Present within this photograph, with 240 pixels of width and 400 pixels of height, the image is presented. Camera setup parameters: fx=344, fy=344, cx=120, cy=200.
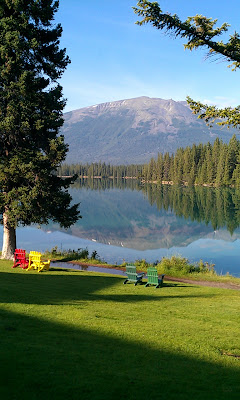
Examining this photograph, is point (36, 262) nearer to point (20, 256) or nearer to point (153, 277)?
point (20, 256)

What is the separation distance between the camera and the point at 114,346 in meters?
7.34

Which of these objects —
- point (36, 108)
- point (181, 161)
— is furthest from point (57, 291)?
point (181, 161)

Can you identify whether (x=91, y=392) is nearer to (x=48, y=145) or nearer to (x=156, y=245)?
(x=48, y=145)

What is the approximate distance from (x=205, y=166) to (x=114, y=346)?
5339 inches

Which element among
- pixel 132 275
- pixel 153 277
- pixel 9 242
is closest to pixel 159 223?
pixel 9 242

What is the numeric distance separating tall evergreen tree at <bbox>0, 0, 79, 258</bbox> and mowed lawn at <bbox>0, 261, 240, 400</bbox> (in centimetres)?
967

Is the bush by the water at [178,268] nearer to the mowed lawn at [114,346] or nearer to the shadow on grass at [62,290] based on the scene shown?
the shadow on grass at [62,290]

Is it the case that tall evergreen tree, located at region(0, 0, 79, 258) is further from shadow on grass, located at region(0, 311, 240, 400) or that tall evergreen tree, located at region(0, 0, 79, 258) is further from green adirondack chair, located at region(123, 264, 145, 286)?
shadow on grass, located at region(0, 311, 240, 400)

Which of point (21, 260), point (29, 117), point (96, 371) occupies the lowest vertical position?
point (21, 260)

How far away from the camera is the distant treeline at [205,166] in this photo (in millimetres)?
124562

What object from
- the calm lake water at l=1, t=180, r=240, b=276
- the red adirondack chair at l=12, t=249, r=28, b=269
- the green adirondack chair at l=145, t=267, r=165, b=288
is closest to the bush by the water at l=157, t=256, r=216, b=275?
the calm lake water at l=1, t=180, r=240, b=276

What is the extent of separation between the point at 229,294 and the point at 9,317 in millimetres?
11236

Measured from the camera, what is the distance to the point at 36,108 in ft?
75.0

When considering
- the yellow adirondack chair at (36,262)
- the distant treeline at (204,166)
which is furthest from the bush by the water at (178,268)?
the distant treeline at (204,166)
